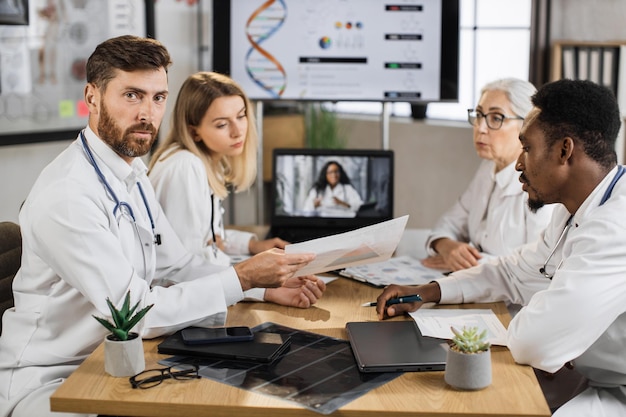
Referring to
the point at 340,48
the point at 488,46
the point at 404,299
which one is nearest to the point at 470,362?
the point at 404,299

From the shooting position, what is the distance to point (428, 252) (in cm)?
294

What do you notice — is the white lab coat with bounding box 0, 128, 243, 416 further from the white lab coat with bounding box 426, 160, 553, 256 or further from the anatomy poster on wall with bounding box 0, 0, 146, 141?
the anatomy poster on wall with bounding box 0, 0, 146, 141

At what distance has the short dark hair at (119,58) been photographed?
1961mm

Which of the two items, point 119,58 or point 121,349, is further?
→ point 119,58

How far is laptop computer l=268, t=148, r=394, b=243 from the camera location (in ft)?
10.3

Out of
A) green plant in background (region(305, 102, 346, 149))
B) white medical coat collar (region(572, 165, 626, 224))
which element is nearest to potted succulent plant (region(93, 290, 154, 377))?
white medical coat collar (region(572, 165, 626, 224))

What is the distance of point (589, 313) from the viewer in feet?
5.41

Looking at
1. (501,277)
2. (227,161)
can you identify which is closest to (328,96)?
(227,161)

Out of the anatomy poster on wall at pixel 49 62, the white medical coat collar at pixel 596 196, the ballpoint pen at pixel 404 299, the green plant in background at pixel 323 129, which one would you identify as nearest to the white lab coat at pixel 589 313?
the white medical coat collar at pixel 596 196

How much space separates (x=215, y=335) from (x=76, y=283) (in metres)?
0.34

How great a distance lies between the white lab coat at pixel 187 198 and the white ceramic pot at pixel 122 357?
0.96 m

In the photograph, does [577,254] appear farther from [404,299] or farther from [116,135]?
[116,135]

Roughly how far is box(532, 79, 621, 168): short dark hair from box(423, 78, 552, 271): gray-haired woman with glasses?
880mm

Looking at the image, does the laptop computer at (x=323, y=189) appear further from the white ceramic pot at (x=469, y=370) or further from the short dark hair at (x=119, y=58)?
the white ceramic pot at (x=469, y=370)
